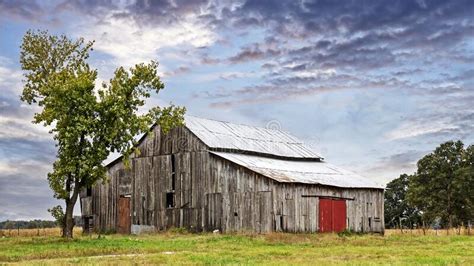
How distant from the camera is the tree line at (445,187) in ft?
256

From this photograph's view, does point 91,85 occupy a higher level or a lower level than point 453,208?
higher

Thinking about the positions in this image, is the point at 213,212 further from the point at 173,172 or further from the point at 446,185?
the point at 446,185

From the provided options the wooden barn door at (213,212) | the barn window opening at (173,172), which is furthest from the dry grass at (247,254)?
the barn window opening at (173,172)

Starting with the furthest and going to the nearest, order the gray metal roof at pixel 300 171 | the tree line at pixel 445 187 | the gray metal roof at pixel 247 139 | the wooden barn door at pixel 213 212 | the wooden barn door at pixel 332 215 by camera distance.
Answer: the tree line at pixel 445 187
the gray metal roof at pixel 247 139
the wooden barn door at pixel 332 215
the wooden barn door at pixel 213 212
the gray metal roof at pixel 300 171

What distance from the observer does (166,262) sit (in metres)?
26.3

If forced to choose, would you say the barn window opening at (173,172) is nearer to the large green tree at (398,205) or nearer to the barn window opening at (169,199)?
the barn window opening at (169,199)

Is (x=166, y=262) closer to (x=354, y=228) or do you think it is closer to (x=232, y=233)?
(x=232, y=233)

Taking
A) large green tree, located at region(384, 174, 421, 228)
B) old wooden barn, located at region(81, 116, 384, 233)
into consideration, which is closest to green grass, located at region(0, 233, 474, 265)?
old wooden barn, located at region(81, 116, 384, 233)

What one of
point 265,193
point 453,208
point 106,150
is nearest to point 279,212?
point 265,193

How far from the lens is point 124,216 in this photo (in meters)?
57.7

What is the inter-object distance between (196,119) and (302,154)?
11.8m

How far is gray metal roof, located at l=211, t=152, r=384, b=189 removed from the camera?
51.4m

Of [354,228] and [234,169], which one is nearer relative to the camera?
[234,169]

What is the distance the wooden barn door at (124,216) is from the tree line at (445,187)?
34.5 metres
